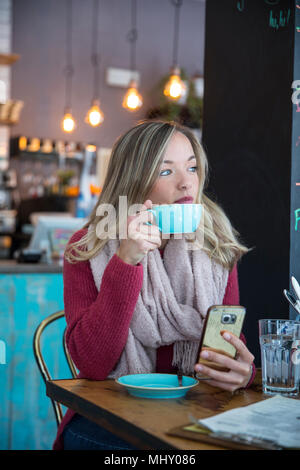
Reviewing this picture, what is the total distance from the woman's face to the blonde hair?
2 centimetres

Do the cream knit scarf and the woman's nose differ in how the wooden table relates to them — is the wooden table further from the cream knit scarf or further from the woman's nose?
the woman's nose

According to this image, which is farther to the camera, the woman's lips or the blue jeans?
the woman's lips

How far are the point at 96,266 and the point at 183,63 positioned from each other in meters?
7.02

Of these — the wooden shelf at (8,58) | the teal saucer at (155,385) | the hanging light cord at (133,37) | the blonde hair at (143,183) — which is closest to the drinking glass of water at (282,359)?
the teal saucer at (155,385)

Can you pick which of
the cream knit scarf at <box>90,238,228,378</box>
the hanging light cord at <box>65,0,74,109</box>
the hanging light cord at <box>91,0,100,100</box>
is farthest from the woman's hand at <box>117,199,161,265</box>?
the hanging light cord at <box>91,0,100,100</box>

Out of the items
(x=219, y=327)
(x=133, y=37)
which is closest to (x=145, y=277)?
(x=219, y=327)

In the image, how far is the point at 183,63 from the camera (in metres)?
8.06

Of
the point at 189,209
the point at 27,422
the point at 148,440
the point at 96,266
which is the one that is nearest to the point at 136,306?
the point at 96,266

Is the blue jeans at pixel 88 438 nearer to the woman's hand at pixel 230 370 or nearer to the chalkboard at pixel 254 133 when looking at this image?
the woman's hand at pixel 230 370

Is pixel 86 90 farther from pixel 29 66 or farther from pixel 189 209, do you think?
pixel 189 209

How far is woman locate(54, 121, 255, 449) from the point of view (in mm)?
1409

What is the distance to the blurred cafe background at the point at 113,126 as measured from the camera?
1.71m

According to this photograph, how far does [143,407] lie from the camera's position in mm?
1125

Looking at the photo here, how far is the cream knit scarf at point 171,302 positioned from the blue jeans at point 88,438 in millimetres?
160
